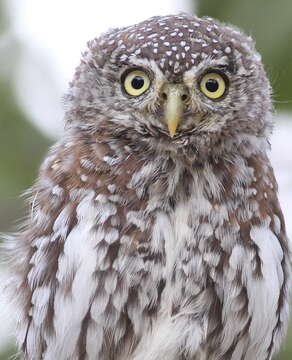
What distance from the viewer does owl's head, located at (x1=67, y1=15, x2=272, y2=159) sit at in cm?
588

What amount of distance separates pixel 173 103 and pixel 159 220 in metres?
0.55

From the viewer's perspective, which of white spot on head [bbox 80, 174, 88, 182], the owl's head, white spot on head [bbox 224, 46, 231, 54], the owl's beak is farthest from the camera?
white spot on head [bbox 224, 46, 231, 54]

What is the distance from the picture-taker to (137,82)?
19.5 feet

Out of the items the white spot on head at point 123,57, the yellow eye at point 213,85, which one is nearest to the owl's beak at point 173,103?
the yellow eye at point 213,85

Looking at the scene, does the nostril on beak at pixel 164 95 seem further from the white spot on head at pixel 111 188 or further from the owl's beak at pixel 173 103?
the white spot on head at pixel 111 188

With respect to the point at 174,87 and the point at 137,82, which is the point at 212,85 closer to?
the point at 174,87

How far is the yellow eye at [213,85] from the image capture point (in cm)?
592

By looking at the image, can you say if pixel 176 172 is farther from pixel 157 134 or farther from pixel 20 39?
pixel 20 39

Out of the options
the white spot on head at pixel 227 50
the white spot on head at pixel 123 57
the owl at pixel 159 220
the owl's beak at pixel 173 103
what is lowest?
the owl at pixel 159 220

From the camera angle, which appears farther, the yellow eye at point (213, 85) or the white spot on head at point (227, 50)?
the white spot on head at point (227, 50)

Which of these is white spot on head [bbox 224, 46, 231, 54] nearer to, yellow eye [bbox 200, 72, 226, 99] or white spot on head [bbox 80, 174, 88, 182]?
yellow eye [bbox 200, 72, 226, 99]

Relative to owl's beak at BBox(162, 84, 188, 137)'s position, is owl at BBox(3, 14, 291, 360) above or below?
below

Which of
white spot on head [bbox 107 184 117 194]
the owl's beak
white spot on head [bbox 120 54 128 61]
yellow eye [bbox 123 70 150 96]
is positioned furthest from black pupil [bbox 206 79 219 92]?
white spot on head [bbox 107 184 117 194]

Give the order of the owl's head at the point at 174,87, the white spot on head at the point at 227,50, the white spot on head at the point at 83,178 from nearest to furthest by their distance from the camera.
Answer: the owl's head at the point at 174,87 → the white spot on head at the point at 83,178 → the white spot on head at the point at 227,50
